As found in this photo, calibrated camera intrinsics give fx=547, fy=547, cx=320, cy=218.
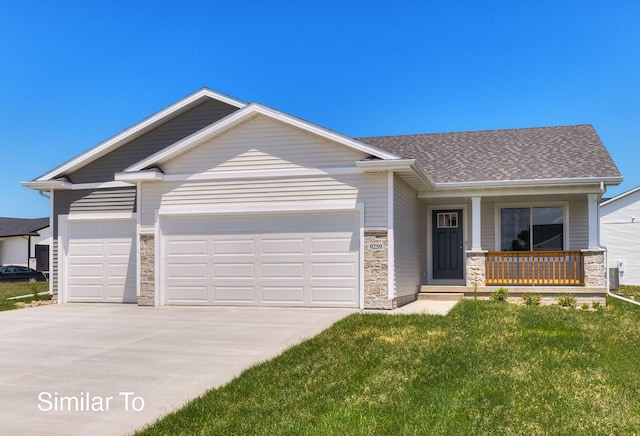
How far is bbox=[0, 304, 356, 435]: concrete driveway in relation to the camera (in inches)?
213

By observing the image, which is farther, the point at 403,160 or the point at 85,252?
the point at 85,252

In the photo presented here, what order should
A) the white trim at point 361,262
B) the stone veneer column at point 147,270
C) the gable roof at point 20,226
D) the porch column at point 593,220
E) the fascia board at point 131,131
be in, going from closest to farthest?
the white trim at point 361,262
the stone veneer column at point 147,270
the porch column at point 593,220
the fascia board at point 131,131
the gable roof at point 20,226

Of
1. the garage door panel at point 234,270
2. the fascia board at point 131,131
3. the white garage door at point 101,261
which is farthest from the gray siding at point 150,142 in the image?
the garage door panel at point 234,270

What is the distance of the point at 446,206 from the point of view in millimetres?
16516

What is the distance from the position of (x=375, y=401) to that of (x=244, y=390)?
1.47m

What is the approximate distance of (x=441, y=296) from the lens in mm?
14844

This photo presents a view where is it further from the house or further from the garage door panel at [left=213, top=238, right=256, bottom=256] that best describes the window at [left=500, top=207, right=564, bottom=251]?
the garage door panel at [left=213, top=238, right=256, bottom=256]

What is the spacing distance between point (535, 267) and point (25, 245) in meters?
38.8

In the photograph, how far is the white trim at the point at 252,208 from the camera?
1268 centimetres

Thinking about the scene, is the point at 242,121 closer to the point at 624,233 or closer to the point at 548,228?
the point at 548,228

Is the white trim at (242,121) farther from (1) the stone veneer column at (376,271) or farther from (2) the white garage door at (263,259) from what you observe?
(1) the stone veneer column at (376,271)

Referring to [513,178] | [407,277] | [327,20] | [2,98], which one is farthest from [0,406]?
[2,98]

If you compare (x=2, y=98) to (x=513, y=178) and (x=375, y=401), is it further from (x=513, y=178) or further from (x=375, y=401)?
(x=375, y=401)

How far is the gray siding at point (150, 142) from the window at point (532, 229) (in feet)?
29.7
